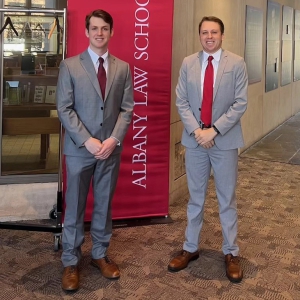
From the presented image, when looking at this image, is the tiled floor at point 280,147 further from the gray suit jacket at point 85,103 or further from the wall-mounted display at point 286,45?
the gray suit jacket at point 85,103

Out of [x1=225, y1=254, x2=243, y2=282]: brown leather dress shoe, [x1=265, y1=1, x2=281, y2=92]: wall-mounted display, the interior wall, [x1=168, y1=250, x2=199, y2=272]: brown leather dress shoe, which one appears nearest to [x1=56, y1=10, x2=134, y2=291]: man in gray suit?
[x1=168, y1=250, x2=199, y2=272]: brown leather dress shoe

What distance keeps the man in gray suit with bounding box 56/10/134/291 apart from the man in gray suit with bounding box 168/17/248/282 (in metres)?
0.43

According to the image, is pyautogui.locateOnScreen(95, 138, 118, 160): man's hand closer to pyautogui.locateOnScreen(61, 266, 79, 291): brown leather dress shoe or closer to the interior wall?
pyautogui.locateOnScreen(61, 266, 79, 291): brown leather dress shoe

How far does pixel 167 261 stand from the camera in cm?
321

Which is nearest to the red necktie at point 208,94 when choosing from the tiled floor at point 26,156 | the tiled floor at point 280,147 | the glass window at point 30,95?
the glass window at point 30,95

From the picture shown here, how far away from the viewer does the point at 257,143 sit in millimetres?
7910

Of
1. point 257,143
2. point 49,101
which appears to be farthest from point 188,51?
point 257,143

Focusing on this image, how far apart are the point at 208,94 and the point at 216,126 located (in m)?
0.22

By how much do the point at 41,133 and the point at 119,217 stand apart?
1092 mm

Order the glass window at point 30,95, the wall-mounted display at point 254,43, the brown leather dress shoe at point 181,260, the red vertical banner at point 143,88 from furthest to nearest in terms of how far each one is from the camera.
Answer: the wall-mounted display at point 254,43
the glass window at point 30,95
the red vertical banner at point 143,88
the brown leather dress shoe at point 181,260

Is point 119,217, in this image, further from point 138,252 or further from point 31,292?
point 31,292

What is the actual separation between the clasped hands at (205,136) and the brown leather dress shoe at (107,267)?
3.37 feet

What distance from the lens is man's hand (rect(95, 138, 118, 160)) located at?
2689 millimetres

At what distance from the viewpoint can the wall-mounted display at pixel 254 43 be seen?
22.8 ft
